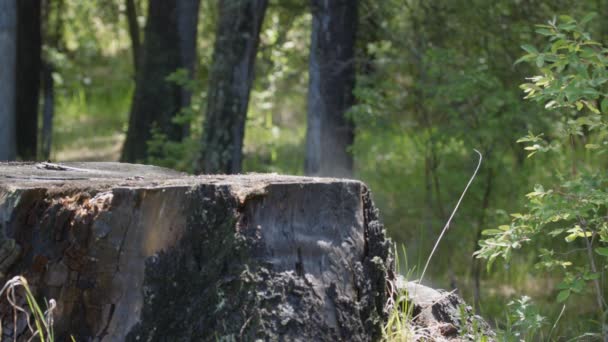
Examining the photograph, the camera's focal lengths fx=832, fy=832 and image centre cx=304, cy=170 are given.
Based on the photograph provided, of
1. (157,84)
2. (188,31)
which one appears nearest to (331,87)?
(188,31)

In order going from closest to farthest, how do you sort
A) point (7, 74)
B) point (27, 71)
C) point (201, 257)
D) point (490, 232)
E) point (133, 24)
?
point (201, 257) < point (490, 232) < point (7, 74) < point (27, 71) < point (133, 24)

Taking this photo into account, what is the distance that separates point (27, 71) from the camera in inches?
440

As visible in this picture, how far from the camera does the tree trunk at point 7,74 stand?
26.0 feet

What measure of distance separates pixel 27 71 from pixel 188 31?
2703 mm

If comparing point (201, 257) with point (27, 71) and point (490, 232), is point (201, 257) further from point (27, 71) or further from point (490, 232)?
point (27, 71)

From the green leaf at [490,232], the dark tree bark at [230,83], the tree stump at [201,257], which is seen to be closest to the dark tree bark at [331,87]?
the dark tree bark at [230,83]

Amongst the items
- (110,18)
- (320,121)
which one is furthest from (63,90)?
(320,121)

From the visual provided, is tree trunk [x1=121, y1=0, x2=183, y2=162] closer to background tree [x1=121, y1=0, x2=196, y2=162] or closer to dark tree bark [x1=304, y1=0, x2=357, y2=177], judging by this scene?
background tree [x1=121, y1=0, x2=196, y2=162]

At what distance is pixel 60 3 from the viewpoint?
13.2m

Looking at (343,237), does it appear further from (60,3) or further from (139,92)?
(60,3)

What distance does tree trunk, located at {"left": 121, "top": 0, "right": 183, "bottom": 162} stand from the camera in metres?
9.83

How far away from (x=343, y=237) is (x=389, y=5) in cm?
480

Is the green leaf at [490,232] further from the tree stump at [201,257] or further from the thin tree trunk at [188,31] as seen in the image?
the thin tree trunk at [188,31]

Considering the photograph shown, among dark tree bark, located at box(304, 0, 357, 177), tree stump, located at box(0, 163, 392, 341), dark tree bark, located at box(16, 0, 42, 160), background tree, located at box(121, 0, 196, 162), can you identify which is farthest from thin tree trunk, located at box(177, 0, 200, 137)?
tree stump, located at box(0, 163, 392, 341)
